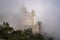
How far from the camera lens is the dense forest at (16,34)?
147 cm

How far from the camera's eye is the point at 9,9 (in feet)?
5.04

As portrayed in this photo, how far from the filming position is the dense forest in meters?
1.47

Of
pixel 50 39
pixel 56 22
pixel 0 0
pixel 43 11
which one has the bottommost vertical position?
pixel 50 39

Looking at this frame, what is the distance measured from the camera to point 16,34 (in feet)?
4.89

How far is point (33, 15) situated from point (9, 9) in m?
0.28

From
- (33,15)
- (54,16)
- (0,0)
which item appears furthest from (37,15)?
(0,0)

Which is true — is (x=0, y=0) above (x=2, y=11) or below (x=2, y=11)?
above

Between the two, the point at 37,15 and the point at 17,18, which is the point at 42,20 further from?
the point at 17,18

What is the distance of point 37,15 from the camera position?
5.06 feet

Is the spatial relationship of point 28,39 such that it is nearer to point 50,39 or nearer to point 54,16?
point 50,39

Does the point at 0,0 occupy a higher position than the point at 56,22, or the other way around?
the point at 0,0

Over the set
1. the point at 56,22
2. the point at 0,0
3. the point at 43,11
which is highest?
the point at 0,0

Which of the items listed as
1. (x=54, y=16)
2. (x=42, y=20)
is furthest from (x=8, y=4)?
(x=54, y=16)

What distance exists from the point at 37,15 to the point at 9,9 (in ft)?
1.05
